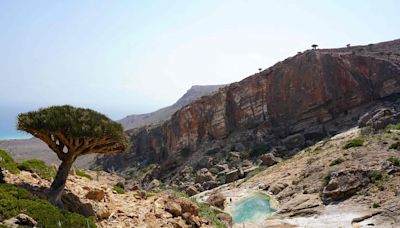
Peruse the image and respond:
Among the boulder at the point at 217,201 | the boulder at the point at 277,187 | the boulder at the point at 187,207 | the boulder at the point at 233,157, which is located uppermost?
the boulder at the point at 187,207

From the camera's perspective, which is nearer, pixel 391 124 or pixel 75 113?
pixel 75 113

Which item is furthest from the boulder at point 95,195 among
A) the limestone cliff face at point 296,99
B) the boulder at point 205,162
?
the boulder at point 205,162

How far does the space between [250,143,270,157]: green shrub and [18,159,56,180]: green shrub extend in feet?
142

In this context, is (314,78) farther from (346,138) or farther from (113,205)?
(113,205)

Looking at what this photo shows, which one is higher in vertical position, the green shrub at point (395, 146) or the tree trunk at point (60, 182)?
the tree trunk at point (60, 182)

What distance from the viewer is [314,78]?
69.8 m

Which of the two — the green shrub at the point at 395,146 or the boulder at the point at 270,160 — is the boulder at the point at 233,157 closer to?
the boulder at the point at 270,160

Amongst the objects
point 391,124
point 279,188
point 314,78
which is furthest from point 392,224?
point 314,78

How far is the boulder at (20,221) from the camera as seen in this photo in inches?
539

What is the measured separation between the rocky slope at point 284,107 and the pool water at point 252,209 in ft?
60.6

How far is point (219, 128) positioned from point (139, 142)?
34205mm

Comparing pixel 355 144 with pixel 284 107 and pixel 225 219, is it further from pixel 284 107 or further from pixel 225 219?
pixel 284 107

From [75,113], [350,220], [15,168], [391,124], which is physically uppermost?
[75,113]

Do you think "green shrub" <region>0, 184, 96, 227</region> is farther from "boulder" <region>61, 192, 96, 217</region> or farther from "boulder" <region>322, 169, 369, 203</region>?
"boulder" <region>322, 169, 369, 203</region>
